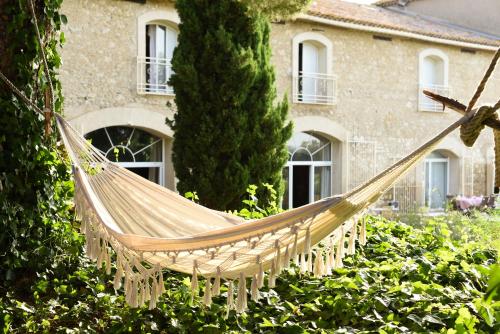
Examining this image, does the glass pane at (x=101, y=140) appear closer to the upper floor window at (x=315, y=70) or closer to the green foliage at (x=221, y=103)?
the green foliage at (x=221, y=103)

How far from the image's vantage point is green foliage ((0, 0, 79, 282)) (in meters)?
2.94

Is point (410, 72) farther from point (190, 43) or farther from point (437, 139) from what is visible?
point (437, 139)

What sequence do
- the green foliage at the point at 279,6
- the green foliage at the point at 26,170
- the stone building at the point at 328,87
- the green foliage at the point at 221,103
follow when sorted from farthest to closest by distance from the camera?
the stone building at the point at 328,87
the green foliage at the point at 221,103
the green foliage at the point at 279,6
the green foliage at the point at 26,170

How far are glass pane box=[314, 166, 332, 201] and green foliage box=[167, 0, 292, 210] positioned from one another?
3346mm

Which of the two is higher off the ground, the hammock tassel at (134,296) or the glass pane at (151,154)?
the glass pane at (151,154)

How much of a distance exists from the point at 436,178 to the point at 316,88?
356 cm

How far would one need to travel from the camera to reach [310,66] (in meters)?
11.3

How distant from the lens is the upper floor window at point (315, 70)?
11086mm

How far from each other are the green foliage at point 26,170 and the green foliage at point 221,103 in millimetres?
4846

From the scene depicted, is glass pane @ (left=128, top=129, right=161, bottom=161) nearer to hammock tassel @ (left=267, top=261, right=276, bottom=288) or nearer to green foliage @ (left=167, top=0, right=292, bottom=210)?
green foliage @ (left=167, top=0, right=292, bottom=210)

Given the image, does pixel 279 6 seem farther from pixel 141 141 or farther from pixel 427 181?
pixel 427 181

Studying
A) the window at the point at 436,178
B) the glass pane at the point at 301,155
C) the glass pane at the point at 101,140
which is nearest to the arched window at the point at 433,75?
the window at the point at 436,178

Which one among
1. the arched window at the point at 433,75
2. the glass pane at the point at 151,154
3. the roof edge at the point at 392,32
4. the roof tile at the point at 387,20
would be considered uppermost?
the roof tile at the point at 387,20

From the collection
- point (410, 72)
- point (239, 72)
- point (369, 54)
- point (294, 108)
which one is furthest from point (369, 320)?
point (410, 72)
